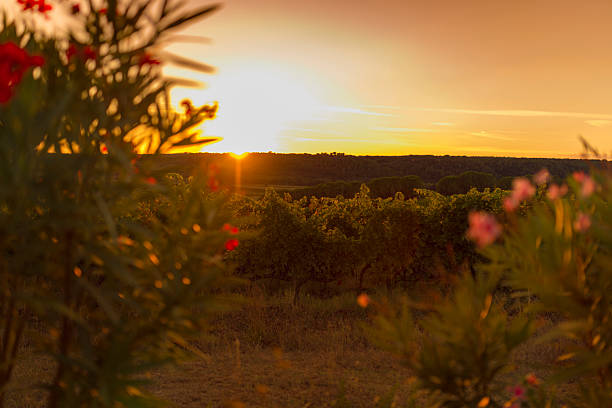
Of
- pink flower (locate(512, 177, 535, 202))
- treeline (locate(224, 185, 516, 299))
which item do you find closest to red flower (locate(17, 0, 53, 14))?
pink flower (locate(512, 177, 535, 202))

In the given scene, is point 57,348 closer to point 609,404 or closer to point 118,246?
point 118,246

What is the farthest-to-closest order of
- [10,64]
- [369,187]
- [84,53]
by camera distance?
[369,187] < [84,53] < [10,64]

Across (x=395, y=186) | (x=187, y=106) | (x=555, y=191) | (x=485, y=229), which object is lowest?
(x=395, y=186)

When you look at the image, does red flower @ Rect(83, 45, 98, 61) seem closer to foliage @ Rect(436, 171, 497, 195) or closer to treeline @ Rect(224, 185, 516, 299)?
treeline @ Rect(224, 185, 516, 299)

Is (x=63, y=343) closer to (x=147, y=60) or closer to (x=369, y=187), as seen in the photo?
(x=147, y=60)

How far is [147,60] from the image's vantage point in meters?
2.33

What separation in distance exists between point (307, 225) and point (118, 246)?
Result: 921cm

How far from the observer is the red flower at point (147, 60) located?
2.33 meters

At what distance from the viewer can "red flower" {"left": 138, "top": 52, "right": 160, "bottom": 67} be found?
233 centimetres

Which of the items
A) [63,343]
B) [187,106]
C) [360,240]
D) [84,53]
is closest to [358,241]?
[360,240]

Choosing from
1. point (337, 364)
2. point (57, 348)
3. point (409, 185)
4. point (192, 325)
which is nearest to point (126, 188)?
point (192, 325)

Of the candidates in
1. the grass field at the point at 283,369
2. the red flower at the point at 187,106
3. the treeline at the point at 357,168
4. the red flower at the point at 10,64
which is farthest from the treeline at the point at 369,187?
the red flower at the point at 10,64

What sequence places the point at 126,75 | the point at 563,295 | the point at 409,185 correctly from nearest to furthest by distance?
1. the point at 563,295
2. the point at 126,75
3. the point at 409,185

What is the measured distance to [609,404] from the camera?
2082 mm
